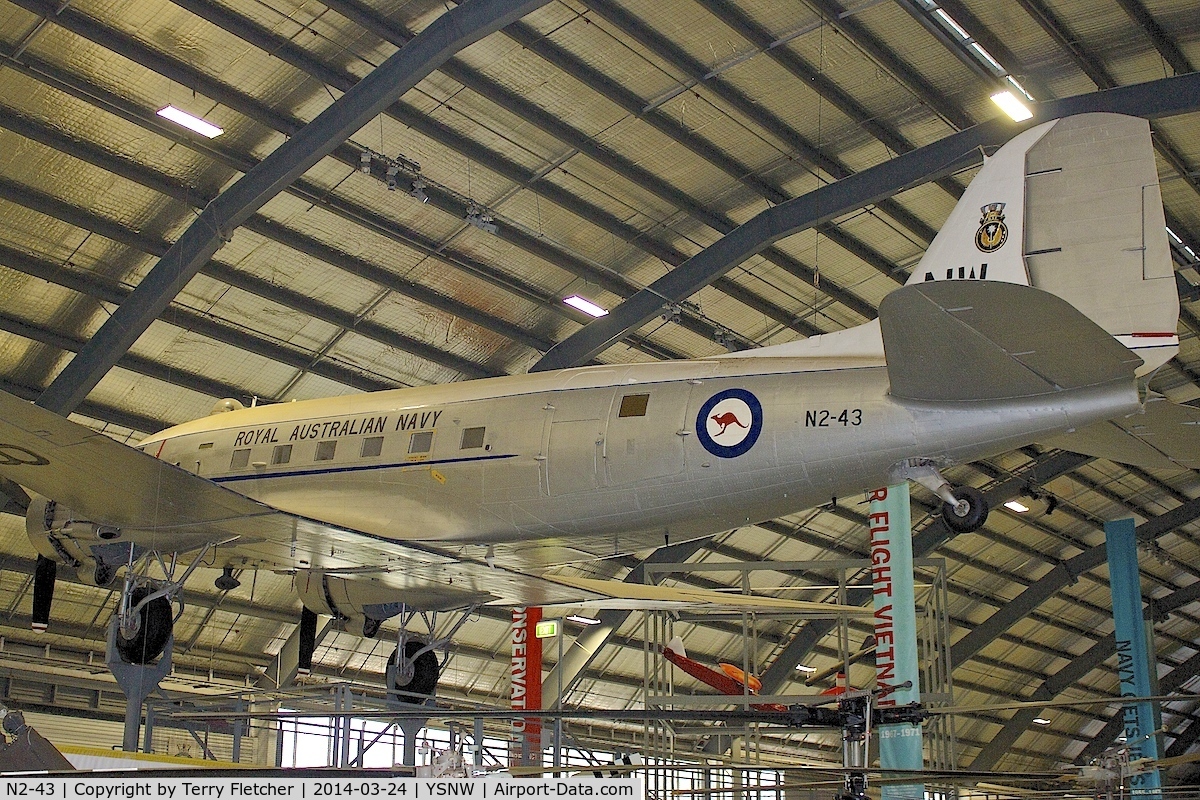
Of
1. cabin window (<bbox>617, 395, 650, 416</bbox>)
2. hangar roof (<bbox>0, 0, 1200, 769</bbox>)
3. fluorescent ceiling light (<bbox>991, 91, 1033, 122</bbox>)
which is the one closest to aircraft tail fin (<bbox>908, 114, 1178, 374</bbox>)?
cabin window (<bbox>617, 395, 650, 416</bbox>)

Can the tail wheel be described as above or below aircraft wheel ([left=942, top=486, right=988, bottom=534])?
below

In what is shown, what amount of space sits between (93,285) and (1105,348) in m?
20.3

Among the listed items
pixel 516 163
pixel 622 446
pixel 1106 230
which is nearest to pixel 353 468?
pixel 622 446

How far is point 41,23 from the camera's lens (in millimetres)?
19828

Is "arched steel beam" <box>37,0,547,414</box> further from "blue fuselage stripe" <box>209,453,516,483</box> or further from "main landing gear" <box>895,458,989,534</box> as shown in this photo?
"main landing gear" <box>895,458,989,534</box>

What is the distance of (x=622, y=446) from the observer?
13.7 meters

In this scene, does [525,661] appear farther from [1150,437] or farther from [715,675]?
[1150,437]

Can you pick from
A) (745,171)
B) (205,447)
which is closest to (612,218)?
(745,171)

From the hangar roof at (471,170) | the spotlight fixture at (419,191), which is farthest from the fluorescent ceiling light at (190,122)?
the spotlight fixture at (419,191)

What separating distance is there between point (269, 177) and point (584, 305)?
822cm

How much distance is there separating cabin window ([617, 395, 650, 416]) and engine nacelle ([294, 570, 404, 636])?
677 cm

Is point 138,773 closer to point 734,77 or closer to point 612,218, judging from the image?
point 734,77

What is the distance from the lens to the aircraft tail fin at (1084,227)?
38.2 ft

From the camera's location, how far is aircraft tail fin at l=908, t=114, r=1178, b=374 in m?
11.6
